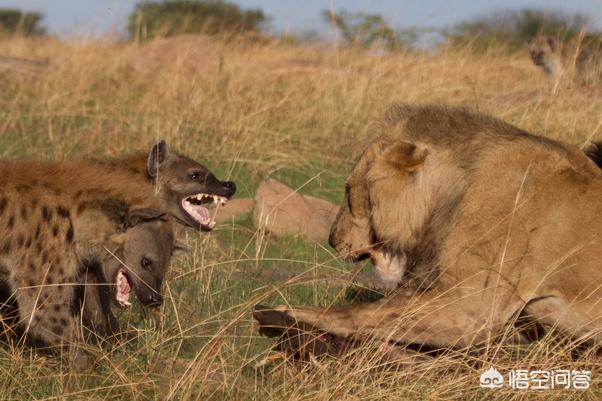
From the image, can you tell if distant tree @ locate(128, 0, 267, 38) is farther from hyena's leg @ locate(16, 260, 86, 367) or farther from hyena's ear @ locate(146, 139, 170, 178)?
hyena's leg @ locate(16, 260, 86, 367)

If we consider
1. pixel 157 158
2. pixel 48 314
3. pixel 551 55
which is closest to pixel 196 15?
pixel 551 55

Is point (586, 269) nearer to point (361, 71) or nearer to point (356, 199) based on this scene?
point (356, 199)

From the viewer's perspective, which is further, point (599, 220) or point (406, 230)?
point (406, 230)

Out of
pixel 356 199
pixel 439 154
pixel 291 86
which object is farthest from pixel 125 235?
pixel 291 86

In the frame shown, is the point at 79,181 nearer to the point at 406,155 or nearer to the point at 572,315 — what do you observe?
the point at 406,155

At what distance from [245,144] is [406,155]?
4.38 m

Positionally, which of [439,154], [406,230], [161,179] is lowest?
[161,179]

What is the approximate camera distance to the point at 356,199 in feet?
15.6

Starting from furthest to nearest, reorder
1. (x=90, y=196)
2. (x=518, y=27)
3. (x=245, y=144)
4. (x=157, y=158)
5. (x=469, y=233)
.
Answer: (x=518, y=27), (x=245, y=144), (x=157, y=158), (x=90, y=196), (x=469, y=233)

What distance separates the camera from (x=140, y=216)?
4719 millimetres

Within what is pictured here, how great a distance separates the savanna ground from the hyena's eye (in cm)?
18

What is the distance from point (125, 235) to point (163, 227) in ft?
0.55

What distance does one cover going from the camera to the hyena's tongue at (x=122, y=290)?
4824mm

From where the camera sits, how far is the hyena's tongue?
482 centimetres
